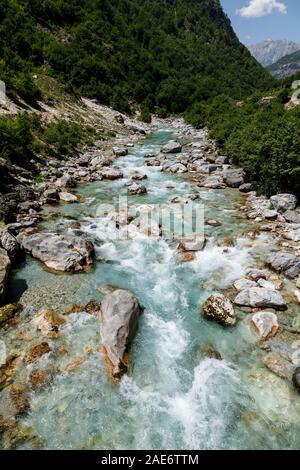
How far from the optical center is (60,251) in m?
16.5

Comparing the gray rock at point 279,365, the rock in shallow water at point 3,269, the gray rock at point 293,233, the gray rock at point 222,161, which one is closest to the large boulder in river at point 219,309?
the gray rock at point 279,365

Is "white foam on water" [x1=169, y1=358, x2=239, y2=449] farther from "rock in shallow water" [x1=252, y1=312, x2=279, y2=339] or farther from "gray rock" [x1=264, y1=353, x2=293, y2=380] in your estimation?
"rock in shallow water" [x1=252, y1=312, x2=279, y2=339]

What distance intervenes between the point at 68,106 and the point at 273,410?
5248 centimetres

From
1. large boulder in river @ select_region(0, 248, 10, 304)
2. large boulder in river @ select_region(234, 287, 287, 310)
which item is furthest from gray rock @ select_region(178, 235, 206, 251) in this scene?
large boulder in river @ select_region(0, 248, 10, 304)

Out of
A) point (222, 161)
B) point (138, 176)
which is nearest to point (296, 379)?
point (138, 176)

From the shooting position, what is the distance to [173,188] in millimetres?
28766

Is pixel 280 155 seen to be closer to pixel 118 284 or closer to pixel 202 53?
pixel 118 284

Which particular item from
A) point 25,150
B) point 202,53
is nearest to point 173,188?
point 25,150

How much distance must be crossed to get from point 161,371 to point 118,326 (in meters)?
2.21

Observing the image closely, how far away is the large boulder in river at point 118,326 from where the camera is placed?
10.9 m

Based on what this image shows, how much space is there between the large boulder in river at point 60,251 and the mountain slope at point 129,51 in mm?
31814

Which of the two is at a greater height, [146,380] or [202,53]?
[202,53]
